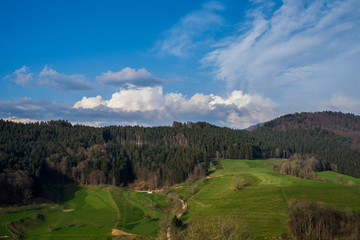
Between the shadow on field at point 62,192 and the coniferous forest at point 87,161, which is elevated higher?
the coniferous forest at point 87,161

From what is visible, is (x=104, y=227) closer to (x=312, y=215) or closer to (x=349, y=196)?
(x=312, y=215)

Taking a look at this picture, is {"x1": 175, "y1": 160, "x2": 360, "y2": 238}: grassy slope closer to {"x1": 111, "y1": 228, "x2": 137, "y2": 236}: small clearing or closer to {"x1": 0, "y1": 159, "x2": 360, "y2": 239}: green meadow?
{"x1": 0, "y1": 159, "x2": 360, "y2": 239}: green meadow

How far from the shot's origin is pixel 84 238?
66.7 metres

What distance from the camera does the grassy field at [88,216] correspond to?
2834 inches

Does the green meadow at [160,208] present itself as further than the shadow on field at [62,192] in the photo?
No

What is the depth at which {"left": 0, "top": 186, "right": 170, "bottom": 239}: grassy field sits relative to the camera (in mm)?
71988

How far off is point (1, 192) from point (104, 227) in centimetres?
5536

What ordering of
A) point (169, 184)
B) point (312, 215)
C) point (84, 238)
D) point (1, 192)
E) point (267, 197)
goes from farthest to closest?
point (169, 184) < point (1, 192) < point (267, 197) < point (84, 238) < point (312, 215)

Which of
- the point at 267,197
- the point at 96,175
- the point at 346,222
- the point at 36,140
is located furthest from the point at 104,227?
the point at 36,140

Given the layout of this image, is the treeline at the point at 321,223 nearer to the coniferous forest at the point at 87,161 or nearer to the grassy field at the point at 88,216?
the grassy field at the point at 88,216

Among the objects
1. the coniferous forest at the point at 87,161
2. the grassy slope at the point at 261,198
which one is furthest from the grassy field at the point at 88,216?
the coniferous forest at the point at 87,161

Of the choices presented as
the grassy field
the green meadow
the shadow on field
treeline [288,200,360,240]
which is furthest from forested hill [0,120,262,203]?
treeline [288,200,360,240]

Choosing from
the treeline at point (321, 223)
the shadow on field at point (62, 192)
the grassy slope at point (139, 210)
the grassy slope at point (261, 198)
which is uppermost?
the treeline at point (321, 223)

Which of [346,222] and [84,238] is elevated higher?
[346,222]
